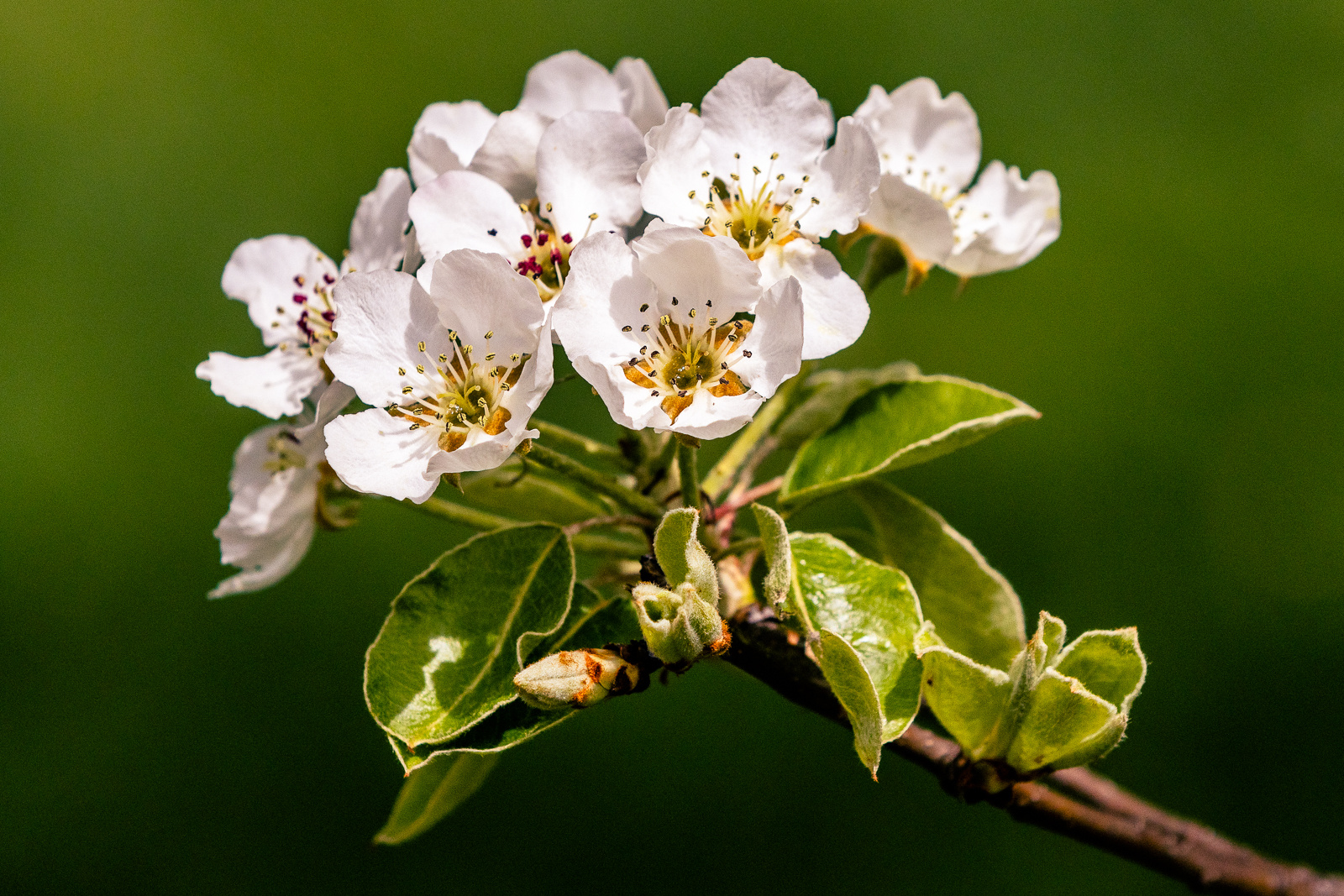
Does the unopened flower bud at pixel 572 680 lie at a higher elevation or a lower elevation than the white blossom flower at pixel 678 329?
lower

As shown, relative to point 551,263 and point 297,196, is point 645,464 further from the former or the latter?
point 297,196

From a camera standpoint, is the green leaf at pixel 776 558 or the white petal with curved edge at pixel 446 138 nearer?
the green leaf at pixel 776 558

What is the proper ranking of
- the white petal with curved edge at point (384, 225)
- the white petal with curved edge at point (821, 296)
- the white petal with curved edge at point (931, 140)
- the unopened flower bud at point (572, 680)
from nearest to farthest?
the unopened flower bud at point (572, 680), the white petal with curved edge at point (821, 296), the white petal with curved edge at point (384, 225), the white petal with curved edge at point (931, 140)

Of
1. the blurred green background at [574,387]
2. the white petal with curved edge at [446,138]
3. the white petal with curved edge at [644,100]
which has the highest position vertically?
the white petal with curved edge at [644,100]

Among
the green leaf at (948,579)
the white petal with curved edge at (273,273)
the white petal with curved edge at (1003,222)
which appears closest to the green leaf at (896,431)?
the green leaf at (948,579)

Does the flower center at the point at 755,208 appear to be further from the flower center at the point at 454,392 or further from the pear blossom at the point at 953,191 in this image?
the flower center at the point at 454,392

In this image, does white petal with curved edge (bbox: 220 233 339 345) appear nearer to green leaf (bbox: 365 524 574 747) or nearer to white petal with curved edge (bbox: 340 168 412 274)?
white petal with curved edge (bbox: 340 168 412 274)

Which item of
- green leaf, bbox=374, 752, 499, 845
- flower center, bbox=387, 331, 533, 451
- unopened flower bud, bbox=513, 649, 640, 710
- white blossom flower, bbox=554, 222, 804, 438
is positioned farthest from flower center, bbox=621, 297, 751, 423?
green leaf, bbox=374, 752, 499, 845

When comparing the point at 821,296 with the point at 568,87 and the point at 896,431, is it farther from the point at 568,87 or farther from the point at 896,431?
the point at 568,87
